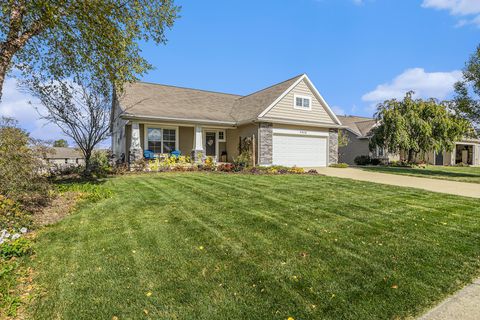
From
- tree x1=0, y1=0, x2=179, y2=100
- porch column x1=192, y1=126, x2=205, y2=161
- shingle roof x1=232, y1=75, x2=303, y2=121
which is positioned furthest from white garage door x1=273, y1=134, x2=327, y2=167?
tree x1=0, y1=0, x2=179, y2=100

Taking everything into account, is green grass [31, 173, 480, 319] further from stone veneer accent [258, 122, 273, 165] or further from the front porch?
stone veneer accent [258, 122, 273, 165]

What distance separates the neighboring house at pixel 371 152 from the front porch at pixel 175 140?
37.5 feet

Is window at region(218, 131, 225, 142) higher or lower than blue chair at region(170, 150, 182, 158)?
higher

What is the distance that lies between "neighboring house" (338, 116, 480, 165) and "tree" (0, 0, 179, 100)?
18522 millimetres

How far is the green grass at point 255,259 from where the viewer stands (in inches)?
110

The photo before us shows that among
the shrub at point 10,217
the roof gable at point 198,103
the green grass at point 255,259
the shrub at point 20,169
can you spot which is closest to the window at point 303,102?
the roof gable at point 198,103

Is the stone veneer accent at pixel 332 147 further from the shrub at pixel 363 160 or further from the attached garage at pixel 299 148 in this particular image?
the shrub at pixel 363 160

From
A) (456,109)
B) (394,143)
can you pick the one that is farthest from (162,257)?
(394,143)

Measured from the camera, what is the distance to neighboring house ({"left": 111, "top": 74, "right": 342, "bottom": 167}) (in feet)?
52.9

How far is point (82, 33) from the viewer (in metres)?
7.65

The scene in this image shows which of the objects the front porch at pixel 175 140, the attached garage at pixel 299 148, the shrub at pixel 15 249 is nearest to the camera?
the shrub at pixel 15 249

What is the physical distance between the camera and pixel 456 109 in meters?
16.5

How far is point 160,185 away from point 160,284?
6.54 m

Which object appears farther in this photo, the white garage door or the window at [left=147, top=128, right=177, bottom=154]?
the white garage door
